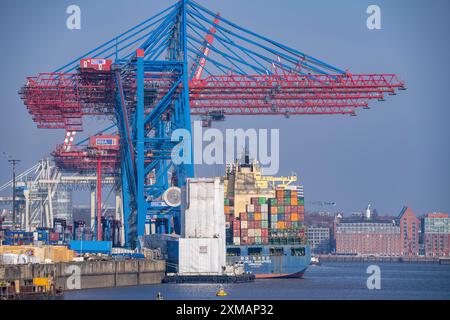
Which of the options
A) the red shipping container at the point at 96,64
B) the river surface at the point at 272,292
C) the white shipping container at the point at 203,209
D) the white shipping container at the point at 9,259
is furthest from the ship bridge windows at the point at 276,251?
the white shipping container at the point at 9,259

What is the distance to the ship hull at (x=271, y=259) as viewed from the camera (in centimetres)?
9669

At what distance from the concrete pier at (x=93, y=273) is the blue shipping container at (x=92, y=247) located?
6.74 m

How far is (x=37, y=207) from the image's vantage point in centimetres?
17238

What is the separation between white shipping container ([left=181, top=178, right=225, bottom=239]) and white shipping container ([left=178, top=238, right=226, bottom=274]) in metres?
0.80

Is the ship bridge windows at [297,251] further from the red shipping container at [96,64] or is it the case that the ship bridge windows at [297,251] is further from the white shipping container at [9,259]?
the white shipping container at [9,259]

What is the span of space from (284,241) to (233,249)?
489 centimetres

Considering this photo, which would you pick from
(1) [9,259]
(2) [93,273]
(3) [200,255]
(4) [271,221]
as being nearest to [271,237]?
(4) [271,221]

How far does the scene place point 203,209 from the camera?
271 feet

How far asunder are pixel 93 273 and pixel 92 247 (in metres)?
13.5

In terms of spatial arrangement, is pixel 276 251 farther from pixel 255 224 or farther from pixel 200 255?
pixel 200 255

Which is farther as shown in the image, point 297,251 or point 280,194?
point 297,251

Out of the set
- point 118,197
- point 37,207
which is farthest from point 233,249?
point 37,207

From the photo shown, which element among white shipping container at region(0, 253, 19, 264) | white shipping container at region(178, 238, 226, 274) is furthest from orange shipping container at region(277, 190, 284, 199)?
white shipping container at region(0, 253, 19, 264)
